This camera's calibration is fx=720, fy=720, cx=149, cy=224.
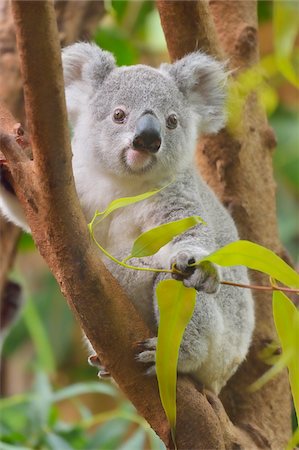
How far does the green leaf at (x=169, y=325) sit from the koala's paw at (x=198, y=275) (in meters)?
0.11

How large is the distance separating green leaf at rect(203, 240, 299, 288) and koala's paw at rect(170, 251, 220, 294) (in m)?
0.24

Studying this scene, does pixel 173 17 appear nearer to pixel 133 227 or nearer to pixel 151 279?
pixel 133 227

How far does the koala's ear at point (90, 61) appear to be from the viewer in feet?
8.25

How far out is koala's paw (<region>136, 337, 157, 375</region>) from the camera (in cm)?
177

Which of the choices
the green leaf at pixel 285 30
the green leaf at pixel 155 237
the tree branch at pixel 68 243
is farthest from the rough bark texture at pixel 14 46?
the green leaf at pixel 285 30

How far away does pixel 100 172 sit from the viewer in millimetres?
2408

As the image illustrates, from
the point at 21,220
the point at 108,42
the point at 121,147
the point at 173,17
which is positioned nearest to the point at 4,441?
the point at 21,220

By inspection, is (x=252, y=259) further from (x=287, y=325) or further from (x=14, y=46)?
(x=14, y=46)

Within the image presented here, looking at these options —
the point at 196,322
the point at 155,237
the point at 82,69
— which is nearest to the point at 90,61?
the point at 82,69

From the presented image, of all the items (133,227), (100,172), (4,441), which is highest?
(100,172)

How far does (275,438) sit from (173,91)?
1227mm

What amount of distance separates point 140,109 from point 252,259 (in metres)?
1.08

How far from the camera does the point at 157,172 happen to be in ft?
7.68

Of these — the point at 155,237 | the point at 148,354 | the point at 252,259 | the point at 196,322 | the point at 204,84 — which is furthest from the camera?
the point at 204,84
